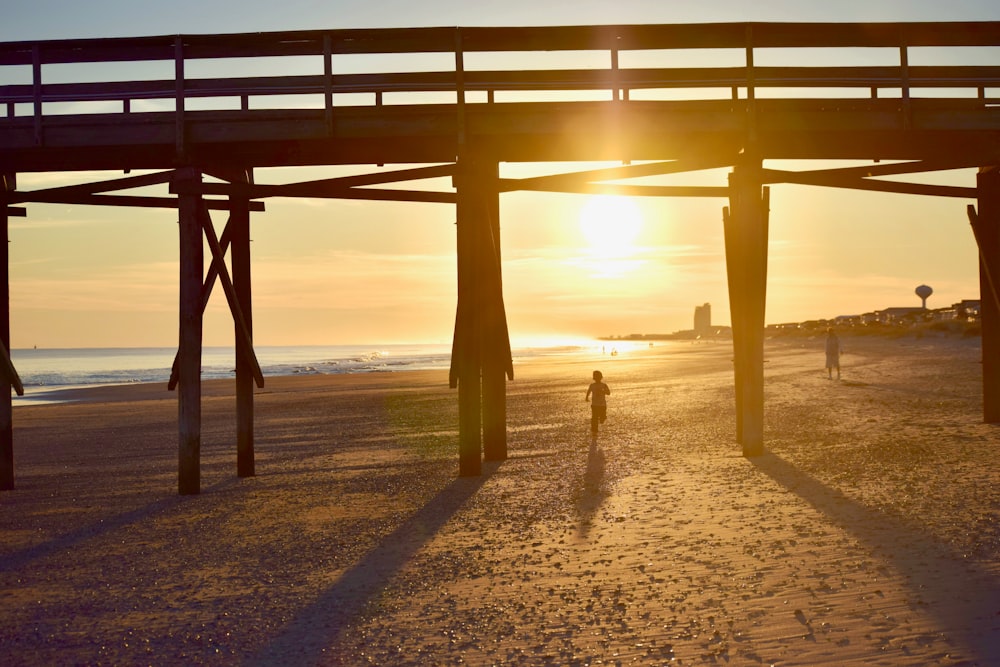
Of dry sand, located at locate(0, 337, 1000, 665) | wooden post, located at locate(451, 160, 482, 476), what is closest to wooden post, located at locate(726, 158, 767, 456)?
dry sand, located at locate(0, 337, 1000, 665)

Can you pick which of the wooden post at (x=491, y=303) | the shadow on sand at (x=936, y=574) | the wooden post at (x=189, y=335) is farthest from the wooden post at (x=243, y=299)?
the shadow on sand at (x=936, y=574)

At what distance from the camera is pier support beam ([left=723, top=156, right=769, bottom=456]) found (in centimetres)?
1254

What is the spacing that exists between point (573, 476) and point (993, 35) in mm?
7778

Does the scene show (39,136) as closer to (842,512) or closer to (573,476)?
(573,476)

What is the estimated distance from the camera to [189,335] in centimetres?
1202

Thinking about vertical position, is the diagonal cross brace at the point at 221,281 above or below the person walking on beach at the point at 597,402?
above

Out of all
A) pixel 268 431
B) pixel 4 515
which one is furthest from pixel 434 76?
pixel 268 431

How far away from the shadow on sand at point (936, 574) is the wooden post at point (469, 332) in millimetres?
4269

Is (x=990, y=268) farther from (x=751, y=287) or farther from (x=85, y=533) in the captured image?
(x=85, y=533)

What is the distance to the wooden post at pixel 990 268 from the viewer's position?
14195 millimetres

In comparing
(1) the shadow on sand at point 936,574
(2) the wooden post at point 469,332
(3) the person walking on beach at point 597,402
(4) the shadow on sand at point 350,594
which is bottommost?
(4) the shadow on sand at point 350,594

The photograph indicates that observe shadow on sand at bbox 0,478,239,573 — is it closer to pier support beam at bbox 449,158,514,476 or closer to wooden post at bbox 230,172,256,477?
wooden post at bbox 230,172,256,477

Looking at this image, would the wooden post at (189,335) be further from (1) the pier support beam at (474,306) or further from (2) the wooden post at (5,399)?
(1) the pier support beam at (474,306)

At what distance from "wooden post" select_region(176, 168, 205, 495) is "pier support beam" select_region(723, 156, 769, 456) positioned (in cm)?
707
